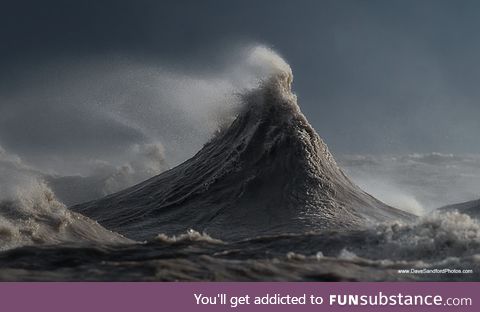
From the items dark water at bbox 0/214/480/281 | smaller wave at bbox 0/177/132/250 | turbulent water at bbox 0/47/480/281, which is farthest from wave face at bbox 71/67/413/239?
dark water at bbox 0/214/480/281

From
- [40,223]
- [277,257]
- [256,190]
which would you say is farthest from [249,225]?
[277,257]

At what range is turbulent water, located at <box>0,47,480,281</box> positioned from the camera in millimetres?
8148

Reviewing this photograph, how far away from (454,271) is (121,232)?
348 inches

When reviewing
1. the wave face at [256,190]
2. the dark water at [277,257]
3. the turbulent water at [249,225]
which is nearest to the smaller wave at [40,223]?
the turbulent water at [249,225]

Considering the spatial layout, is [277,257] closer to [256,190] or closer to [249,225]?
[249,225]

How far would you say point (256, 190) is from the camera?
1620 centimetres

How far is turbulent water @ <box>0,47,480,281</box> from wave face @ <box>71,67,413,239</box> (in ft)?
0.13

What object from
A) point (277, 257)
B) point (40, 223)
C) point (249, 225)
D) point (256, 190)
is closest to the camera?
point (277, 257)

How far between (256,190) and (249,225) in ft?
5.64

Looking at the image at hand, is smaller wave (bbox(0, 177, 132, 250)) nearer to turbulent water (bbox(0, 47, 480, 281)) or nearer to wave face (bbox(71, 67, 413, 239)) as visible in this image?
turbulent water (bbox(0, 47, 480, 281))

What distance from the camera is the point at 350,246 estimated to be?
1012cm
